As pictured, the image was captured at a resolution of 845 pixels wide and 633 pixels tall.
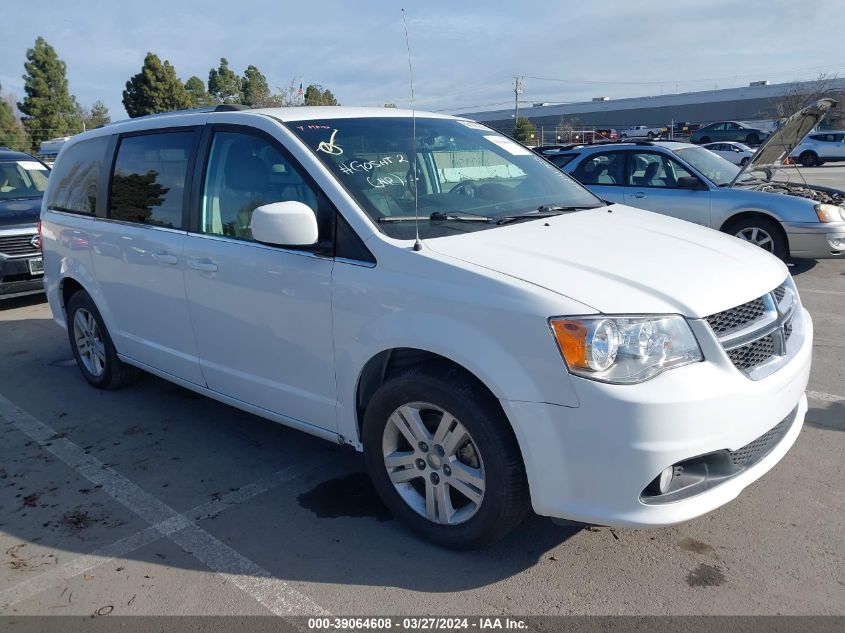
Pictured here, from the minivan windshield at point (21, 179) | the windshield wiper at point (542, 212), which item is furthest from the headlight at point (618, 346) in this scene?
the minivan windshield at point (21, 179)

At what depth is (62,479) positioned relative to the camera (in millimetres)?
4035

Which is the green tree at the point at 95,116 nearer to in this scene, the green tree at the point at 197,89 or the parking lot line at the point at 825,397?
the green tree at the point at 197,89

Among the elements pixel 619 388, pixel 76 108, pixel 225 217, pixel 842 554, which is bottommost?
pixel 842 554

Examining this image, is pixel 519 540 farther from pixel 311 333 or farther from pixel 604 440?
pixel 311 333

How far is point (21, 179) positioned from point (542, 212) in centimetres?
871

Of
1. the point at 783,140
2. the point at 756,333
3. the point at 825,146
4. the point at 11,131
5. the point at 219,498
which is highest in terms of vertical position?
the point at 11,131

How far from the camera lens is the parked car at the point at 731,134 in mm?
40375

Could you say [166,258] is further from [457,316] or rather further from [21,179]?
[21,179]

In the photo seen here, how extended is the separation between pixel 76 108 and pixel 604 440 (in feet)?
189

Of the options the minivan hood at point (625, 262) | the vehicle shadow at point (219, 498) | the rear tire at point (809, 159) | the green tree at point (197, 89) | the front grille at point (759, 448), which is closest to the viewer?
the minivan hood at point (625, 262)

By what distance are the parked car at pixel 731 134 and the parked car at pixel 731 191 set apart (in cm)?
3374

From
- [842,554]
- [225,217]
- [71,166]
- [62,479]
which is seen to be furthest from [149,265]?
[842,554]

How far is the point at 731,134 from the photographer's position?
135ft

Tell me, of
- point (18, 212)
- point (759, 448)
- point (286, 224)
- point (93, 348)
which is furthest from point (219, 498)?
point (18, 212)
